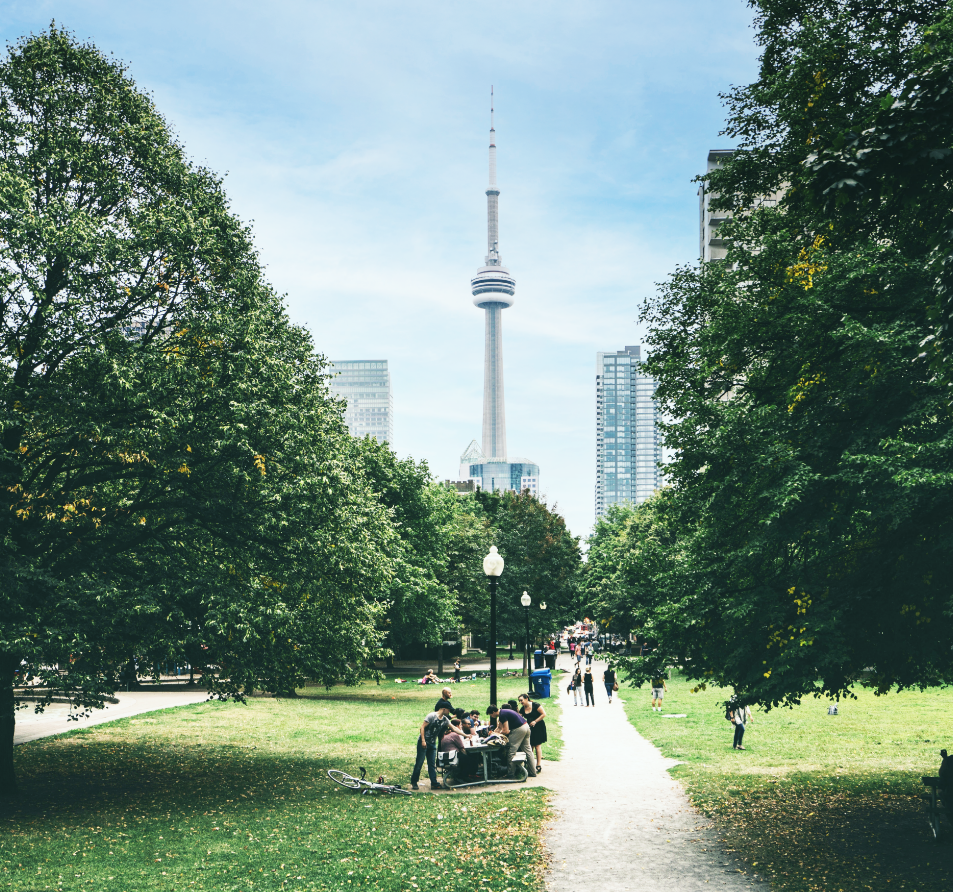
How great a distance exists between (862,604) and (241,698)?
1004 centimetres

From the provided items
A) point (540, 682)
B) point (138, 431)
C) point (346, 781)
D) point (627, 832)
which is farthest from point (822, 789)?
point (540, 682)

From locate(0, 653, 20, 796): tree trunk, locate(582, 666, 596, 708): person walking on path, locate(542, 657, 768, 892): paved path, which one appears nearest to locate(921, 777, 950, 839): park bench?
locate(542, 657, 768, 892): paved path

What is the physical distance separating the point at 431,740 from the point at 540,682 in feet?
66.7

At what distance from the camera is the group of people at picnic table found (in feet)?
51.4

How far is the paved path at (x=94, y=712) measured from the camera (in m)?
23.4

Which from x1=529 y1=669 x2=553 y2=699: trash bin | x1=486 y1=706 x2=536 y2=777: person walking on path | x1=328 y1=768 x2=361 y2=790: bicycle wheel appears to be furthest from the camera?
x1=529 y1=669 x2=553 y2=699: trash bin

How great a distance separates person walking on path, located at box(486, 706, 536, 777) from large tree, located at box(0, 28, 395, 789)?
3389mm

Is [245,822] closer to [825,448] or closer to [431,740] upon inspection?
[431,740]

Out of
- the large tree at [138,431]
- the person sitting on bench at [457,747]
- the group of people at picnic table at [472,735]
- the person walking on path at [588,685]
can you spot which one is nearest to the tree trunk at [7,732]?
the large tree at [138,431]

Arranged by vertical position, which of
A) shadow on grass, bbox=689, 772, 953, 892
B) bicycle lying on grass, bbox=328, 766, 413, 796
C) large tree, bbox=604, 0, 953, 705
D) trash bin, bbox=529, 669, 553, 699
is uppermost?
large tree, bbox=604, 0, 953, 705

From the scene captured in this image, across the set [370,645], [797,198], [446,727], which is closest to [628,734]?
[370,645]

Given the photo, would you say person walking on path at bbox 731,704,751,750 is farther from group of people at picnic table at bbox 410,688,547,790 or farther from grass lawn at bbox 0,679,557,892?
grass lawn at bbox 0,679,557,892

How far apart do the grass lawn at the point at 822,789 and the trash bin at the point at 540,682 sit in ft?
21.0

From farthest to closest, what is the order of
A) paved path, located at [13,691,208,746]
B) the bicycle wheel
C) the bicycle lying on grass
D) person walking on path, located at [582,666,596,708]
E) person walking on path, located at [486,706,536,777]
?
person walking on path, located at [582,666,596,708] < paved path, located at [13,691,208,746] < person walking on path, located at [486,706,536,777] < the bicycle wheel < the bicycle lying on grass
